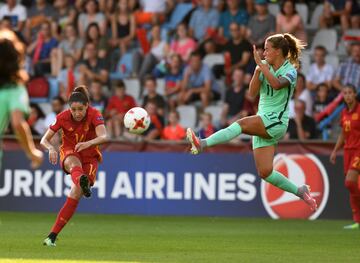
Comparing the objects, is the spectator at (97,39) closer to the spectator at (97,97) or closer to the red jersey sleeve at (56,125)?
the spectator at (97,97)

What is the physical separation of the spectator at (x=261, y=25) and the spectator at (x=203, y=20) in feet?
3.33

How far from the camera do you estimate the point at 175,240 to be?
14.2 m

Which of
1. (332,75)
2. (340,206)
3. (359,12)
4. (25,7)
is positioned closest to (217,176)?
(340,206)

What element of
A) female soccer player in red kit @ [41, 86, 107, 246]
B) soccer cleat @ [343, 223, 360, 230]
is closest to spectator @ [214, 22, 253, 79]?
soccer cleat @ [343, 223, 360, 230]

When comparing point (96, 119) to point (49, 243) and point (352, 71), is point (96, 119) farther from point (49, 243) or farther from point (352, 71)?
point (352, 71)

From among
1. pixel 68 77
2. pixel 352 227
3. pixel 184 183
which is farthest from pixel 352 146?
pixel 68 77

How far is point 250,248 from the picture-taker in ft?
42.7

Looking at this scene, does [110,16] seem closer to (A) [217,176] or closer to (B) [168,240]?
(A) [217,176]

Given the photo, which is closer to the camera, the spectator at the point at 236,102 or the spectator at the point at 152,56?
the spectator at the point at 236,102

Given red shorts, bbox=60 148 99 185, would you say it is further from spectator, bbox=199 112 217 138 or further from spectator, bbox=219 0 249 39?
spectator, bbox=219 0 249 39

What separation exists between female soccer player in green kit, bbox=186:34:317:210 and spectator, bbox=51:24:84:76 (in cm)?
1126

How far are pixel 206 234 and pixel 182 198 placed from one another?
4.08m

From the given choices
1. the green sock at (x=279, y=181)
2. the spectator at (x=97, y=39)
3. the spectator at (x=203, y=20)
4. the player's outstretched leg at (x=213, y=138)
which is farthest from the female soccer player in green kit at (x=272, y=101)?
the spectator at (x=97, y=39)

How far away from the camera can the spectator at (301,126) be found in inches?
→ 803
